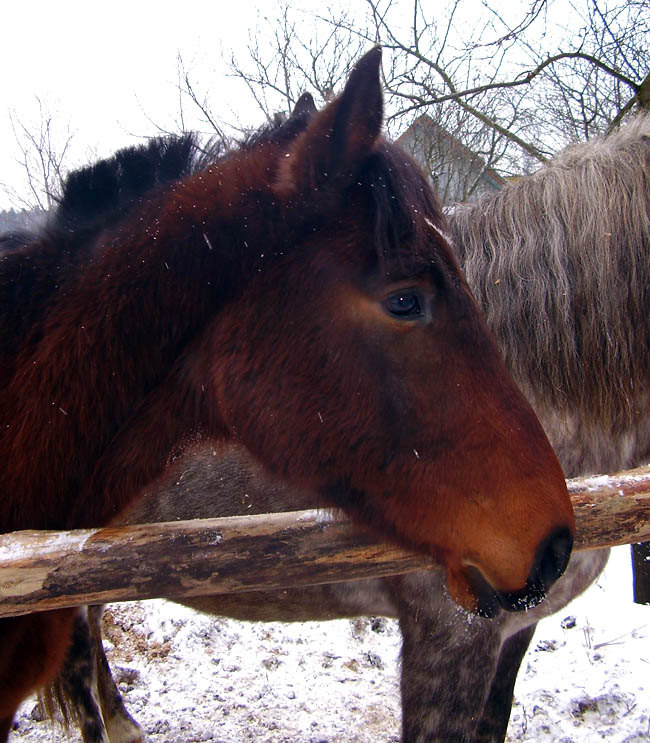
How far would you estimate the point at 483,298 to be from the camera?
2699mm

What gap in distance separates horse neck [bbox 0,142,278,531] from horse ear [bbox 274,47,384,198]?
15 centimetres

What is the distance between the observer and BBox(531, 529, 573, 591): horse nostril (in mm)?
1412

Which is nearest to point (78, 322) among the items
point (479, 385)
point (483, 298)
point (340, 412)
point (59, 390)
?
point (59, 390)

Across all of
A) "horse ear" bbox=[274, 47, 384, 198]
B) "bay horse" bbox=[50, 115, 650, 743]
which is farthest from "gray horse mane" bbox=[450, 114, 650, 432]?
"horse ear" bbox=[274, 47, 384, 198]

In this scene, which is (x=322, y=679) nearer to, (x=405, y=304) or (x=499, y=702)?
(x=499, y=702)

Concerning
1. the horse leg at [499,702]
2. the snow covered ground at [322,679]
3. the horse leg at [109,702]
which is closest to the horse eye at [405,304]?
the horse leg at [499,702]

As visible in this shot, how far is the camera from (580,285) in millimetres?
2564

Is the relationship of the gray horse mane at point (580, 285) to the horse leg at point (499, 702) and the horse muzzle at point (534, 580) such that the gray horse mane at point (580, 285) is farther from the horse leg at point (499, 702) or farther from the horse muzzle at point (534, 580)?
the horse leg at point (499, 702)

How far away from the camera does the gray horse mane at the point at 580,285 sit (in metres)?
2.52

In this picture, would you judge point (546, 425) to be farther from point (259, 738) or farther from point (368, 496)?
point (259, 738)

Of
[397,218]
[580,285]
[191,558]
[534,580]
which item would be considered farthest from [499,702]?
[397,218]

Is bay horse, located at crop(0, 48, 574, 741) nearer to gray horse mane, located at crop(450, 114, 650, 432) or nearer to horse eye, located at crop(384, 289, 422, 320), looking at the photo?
horse eye, located at crop(384, 289, 422, 320)

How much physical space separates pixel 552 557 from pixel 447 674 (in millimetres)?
1484

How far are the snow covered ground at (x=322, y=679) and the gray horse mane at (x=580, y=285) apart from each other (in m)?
2.19
